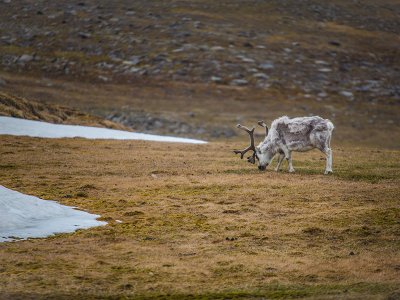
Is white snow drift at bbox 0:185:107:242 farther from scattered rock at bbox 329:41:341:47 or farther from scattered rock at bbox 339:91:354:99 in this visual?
scattered rock at bbox 329:41:341:47

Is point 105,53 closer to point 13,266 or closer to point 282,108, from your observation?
point 282,108

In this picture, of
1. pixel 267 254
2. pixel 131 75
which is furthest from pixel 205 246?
pixel 131 75

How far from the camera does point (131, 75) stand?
67875mm

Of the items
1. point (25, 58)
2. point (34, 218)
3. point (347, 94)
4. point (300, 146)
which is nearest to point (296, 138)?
point (300, 146)

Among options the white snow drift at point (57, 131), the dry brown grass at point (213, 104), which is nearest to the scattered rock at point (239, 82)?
the dry brown grass at point (213, 104)

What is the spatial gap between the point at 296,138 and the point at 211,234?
950 centimetres

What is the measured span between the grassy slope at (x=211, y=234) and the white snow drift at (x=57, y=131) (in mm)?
8394

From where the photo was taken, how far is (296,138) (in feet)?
84.8

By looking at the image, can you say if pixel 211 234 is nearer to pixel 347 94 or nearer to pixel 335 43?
pixel 347 94

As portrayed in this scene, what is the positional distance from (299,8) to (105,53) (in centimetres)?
2720

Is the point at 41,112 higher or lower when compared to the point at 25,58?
higher

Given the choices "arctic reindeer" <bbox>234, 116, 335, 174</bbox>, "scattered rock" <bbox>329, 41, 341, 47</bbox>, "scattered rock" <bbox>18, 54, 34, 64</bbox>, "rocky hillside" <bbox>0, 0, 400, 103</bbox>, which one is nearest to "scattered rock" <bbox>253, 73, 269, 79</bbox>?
"rocky hillside" <bbox>0, 0, 400, 103</bbox>

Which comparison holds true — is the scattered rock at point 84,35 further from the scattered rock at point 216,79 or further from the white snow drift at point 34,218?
the white snow drift at point 34,218

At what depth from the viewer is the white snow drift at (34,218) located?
16906 millimetres
